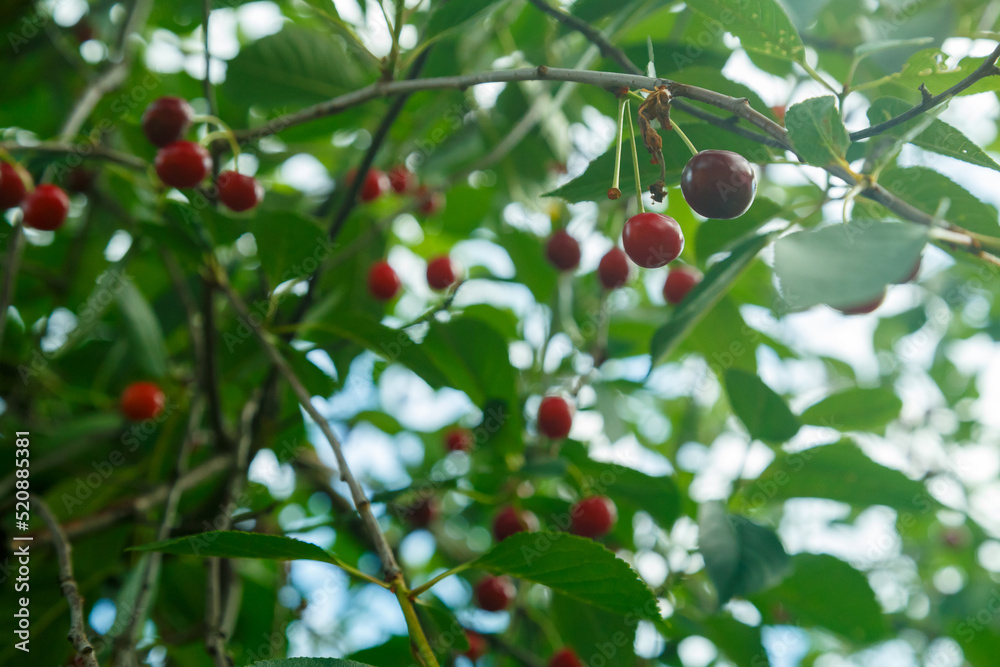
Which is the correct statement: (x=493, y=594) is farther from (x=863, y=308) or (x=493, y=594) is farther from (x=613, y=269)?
(x=863, y=308)

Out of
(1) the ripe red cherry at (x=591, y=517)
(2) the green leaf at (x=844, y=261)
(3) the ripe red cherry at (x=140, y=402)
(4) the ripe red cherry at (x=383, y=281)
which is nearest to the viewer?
(2) the green leaf at (x=844, y=261)

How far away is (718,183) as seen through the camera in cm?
86

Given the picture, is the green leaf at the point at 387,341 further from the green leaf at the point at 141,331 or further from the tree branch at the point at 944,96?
the tree branch at the point at 944,96

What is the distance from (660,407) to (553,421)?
160 cm

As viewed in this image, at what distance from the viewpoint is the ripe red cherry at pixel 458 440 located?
2314 mm

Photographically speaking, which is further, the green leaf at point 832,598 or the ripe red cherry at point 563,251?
the ripe red cherry at point 563,251

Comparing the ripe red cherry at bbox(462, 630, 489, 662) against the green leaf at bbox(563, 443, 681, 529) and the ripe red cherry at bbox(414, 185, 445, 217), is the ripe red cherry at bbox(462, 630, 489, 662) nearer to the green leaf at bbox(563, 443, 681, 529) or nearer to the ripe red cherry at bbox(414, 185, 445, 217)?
the green leaf at bbox(563, 443, 681, 529)

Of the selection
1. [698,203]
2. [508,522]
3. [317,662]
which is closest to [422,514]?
[508,522]

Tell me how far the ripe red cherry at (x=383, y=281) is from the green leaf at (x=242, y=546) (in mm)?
1145

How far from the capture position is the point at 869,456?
1.50 m

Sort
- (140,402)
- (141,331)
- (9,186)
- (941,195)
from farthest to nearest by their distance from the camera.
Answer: (140,402) < (141,331) < (9,186) < (941,195)

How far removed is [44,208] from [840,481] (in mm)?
1776

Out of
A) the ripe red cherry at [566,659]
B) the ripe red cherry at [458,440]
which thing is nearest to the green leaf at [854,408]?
the ripe red cherry at [566,659]

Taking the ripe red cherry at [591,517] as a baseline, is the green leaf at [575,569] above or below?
above
